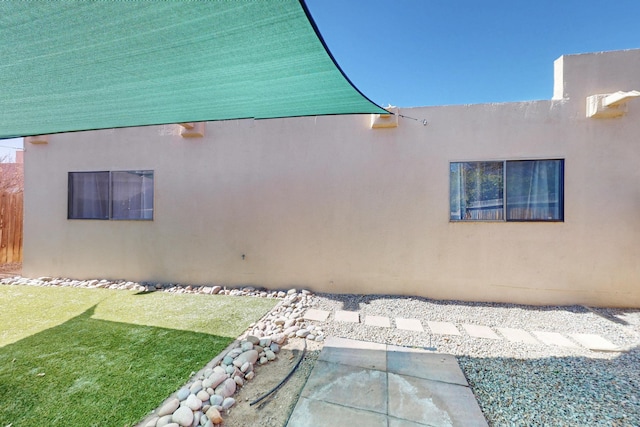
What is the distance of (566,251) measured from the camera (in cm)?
463

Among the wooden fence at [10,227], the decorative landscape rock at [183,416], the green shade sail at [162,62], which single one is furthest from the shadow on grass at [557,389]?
the wooden fence at [10,227]

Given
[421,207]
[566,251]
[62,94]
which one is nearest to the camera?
[62,94]

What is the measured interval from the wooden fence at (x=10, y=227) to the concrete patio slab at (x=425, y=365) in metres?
10.9

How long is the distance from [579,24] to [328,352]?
7.03m

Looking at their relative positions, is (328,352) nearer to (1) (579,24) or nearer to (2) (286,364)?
(2) (286,364)

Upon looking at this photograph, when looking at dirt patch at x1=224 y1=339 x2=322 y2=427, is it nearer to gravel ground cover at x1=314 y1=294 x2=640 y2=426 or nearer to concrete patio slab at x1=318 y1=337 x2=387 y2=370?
concrete patio slab at x1=318 y1=337 x2=387 y2=370

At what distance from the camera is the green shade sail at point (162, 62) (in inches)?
73.8

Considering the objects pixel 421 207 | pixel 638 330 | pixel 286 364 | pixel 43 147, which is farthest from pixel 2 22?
pixel 638 330

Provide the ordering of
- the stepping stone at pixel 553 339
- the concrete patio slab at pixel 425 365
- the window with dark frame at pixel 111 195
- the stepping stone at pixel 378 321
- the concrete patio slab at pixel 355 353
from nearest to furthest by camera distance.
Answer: the concrete patio slab at pixel 425 365, the concrete patio slab at pixel 355 353, the stepping stone at pixel 553 339, the stepping stone at pixel 378 321, the window with dark frame at pixel 111 195

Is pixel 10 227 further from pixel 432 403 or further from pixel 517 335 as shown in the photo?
pixel 517 335

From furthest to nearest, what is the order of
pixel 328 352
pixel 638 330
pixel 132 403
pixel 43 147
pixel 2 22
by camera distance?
pixel 43 147 → pixel 638 330 → pixel 328 352 → pixel 132 403 → pixel 2 22

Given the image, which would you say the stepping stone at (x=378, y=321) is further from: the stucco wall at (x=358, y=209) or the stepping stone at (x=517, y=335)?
the stepping stone at (x=517, y=335)

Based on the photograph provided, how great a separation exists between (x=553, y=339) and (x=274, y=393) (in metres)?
3.81

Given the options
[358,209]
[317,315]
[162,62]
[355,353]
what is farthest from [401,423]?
[162,62]
